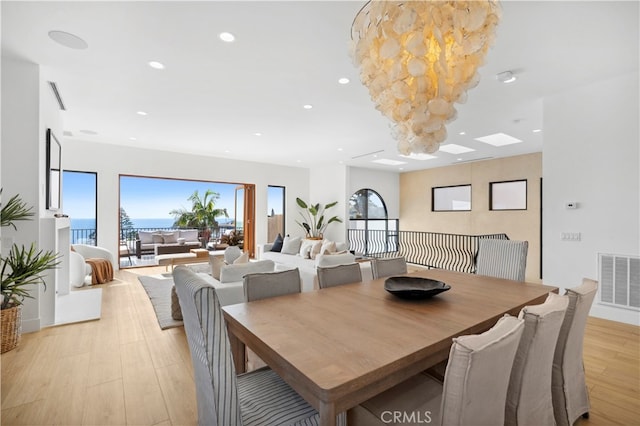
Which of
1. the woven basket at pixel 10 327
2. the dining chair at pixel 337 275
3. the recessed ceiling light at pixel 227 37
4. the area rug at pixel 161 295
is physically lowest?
the area rug at pixel 161 295

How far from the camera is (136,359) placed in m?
2.60

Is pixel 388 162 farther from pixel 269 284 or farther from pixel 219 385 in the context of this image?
pixel 219 385

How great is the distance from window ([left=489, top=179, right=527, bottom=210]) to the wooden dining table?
607 cm

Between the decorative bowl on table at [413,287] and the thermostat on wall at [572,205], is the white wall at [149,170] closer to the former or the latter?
the decorative bowl on table at [413,287]

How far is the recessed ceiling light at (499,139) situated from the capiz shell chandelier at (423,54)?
4480 mm

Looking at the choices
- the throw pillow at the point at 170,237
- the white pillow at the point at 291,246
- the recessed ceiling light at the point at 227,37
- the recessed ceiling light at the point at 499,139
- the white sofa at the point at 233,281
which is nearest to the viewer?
the recessed ceiling light at the point at 227,37

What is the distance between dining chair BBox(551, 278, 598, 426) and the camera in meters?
1.56

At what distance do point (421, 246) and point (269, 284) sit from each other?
747cm

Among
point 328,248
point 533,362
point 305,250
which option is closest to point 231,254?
point 328,248

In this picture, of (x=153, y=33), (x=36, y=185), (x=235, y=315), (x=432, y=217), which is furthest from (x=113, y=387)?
(x=432, y=217)

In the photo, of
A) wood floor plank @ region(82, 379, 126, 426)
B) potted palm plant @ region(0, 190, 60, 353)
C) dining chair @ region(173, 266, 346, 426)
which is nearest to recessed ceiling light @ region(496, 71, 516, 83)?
dining chair @ region(173, 266, 346, 426)

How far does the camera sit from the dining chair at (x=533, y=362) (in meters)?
1.22

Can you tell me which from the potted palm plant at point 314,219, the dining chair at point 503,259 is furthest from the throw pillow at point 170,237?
the dining chair at point 503,259

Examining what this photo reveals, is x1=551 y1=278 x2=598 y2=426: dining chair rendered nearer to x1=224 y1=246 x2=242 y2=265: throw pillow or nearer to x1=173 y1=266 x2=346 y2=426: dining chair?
x1=173 y1=266 x2=346 y2=426: dining chair
